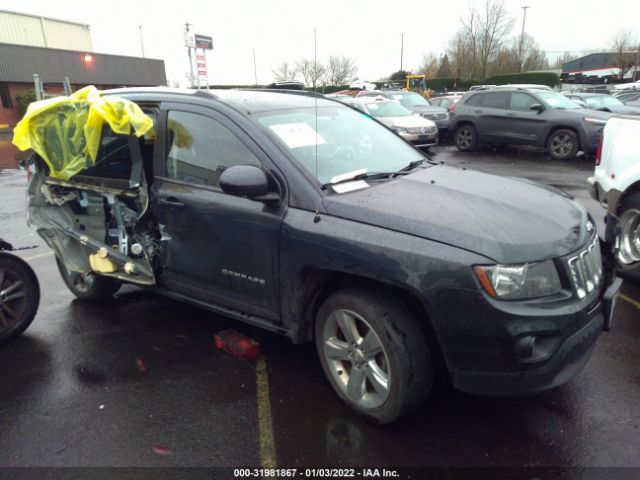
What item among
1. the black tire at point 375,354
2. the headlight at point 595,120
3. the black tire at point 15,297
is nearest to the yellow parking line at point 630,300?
the black tire at point 375,354

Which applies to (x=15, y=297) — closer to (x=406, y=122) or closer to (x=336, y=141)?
(x=336, y=141)

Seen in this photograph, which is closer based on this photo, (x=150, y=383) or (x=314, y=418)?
(x=314, y=418)

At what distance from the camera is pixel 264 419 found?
286 cm

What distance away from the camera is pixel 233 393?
3123 millimetres

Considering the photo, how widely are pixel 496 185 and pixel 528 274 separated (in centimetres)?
98

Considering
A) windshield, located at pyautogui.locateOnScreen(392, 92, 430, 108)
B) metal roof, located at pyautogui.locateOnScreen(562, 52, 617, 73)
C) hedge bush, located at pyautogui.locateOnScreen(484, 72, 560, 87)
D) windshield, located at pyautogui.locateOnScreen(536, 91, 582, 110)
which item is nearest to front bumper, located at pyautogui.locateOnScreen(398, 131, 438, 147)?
windshield, located at pyautogui.locateOnScreen(536, 91, 582, 110)

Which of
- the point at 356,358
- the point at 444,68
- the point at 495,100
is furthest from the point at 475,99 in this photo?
the point at 444,68

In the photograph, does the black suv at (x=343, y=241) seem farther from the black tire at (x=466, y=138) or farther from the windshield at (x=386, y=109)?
the black tire at (x=466, y=138)

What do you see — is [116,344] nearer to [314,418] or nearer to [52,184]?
[52,184]

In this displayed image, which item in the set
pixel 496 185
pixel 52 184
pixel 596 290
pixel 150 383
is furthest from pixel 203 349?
pixel 596 290

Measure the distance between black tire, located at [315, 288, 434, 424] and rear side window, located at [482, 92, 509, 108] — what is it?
1200 cm

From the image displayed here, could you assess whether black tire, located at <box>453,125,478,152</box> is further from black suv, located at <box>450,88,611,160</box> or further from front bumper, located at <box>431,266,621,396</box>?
front bumper, located at <box>431,266,621,396</box>

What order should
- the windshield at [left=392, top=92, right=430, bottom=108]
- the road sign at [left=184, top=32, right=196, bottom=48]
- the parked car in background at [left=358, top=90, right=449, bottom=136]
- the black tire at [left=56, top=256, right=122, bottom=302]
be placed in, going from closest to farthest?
the black tire at [left=56, top=256, right=122, bottom=302], the road sign at [left=184, top=32, right=196, bottom=48], the parked car in background at [left=358, top=90, right=449, bottom=136], the windshield at [left=392, top=92, right=430, bottom=108]

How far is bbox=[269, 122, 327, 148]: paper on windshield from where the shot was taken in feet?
10.2
